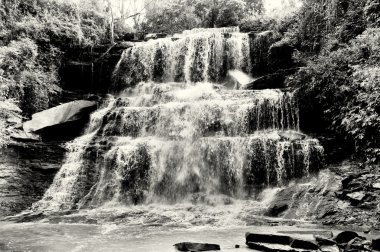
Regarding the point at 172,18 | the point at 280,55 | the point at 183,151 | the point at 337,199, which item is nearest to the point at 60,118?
the point at 183,151

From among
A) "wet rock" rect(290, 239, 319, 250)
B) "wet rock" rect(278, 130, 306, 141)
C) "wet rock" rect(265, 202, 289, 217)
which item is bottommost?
"wet rock" rect(265, 202, 289, 217)

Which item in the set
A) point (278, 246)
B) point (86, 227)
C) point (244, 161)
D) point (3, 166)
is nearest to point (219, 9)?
point (244, 161)

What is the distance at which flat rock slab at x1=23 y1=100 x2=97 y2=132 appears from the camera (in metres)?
16.0

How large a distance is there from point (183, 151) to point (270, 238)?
7.88m

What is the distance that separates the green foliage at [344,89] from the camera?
11203 mm

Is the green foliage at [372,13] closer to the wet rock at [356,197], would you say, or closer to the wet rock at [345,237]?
the wet rock at [356,197]

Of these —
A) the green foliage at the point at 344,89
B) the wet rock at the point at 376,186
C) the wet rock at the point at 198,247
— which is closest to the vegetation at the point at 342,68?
the green foliage at the point at 344,89

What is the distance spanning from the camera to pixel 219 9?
1073 inches

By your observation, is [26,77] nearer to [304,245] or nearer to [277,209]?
[277,209]

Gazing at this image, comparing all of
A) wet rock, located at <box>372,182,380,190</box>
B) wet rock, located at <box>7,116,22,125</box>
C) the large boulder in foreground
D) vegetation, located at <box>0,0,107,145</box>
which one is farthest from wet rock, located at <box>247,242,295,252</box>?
wet rock, located at <box>7,116,22,125</box>

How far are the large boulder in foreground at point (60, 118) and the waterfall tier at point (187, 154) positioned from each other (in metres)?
0.95

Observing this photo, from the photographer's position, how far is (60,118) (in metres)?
16.3

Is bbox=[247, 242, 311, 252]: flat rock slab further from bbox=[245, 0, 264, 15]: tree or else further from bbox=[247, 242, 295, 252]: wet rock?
bbox=[245, 0, 264, 15]: tree

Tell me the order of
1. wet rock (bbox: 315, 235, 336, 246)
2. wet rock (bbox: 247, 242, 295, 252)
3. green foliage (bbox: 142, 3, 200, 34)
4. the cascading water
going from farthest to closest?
green foliage (bbox: 142, 3, 200, 34), the cascading water, wet rock (bbox: 315, 235, 336, 246), wet rock (bbox: 247, 242, 295, 252)
